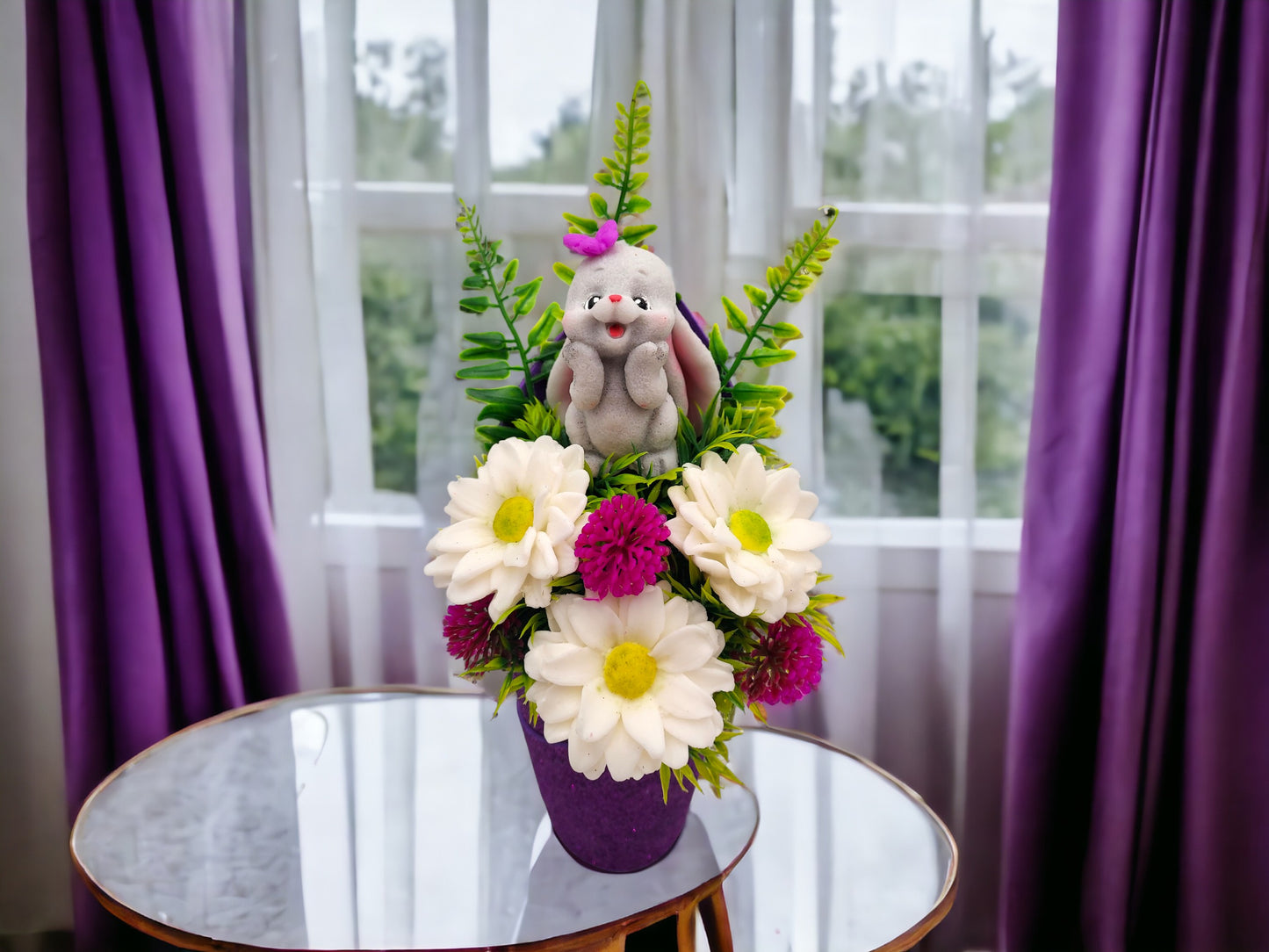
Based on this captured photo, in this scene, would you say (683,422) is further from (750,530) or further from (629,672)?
(629,672)

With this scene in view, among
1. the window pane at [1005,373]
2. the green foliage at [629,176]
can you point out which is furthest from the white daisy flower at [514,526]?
the window pane at [1005,373]

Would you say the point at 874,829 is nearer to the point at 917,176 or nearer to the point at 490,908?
the point at 490,908

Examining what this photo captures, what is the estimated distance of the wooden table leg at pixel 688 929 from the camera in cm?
77

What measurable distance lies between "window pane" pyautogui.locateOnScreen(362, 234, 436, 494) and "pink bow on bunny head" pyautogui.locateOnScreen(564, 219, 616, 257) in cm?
55

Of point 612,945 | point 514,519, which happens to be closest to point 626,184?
point 514,519

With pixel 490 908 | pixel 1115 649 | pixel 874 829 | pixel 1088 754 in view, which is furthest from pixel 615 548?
pixel 1088 754

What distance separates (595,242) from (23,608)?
1150 millimetres

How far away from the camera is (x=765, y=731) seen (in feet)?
3.57

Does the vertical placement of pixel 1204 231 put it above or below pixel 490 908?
above

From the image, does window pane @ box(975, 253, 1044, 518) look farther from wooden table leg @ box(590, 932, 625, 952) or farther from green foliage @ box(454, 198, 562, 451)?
wooden table leg @ box(590, 932, 625, 952)

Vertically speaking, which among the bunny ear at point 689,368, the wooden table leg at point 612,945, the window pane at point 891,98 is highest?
the window pane at point 891,98

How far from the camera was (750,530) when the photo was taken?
713 mm

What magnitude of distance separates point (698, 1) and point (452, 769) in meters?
1.00

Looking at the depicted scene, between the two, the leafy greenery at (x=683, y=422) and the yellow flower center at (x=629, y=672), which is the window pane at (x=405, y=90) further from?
the yellow flower center at (x=629, y=672)
